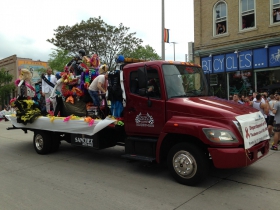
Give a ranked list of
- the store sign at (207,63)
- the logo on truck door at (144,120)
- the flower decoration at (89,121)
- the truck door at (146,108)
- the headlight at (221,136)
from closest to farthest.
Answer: the headlight at (221,136) → the truck door at (146,108) → the logo on truck door at (144,120) → the flower decoration at (89,121) → the store sign at (207,63)

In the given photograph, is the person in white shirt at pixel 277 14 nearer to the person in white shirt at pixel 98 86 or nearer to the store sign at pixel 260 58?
the store sign at pixel 260 58

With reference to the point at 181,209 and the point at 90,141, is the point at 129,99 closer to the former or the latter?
the point at 90,141

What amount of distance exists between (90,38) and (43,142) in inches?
753

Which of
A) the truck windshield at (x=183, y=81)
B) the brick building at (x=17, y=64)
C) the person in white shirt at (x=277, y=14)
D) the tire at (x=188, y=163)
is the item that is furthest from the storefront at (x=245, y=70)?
the brick building at (x=17, y=64)

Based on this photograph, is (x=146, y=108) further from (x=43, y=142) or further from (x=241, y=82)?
(x=241, y=82)

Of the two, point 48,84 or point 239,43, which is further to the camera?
point 239,43

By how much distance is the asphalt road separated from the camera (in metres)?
4.00

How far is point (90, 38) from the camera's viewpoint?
985 inches

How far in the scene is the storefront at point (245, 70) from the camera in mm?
13625

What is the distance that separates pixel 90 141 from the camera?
20.5ft

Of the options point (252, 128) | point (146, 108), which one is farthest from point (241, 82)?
point (146, 108)

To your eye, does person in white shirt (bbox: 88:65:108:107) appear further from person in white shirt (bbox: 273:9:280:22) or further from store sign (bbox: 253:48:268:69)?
person in white shirt (bbox: 273:9:280:22)

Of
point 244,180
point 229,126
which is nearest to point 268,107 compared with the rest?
point 244,180

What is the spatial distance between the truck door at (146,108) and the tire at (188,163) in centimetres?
59
